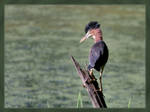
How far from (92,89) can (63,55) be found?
4.18 m

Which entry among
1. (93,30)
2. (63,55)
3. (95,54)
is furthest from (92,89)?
(63,55)

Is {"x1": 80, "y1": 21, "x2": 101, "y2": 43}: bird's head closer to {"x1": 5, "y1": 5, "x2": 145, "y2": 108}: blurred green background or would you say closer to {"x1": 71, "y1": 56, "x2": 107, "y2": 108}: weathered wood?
{"x1": 71, "y1": 56, "x2": 107, "y2": 108}: weathered wood

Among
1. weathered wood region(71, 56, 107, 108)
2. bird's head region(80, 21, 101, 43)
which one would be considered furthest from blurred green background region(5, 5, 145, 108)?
weathered wood region(71, 56, 107, 108)

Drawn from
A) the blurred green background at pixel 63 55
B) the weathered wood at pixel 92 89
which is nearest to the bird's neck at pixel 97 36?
the weathered wood at pixel 92 89

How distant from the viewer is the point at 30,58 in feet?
22.1

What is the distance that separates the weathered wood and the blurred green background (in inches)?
104

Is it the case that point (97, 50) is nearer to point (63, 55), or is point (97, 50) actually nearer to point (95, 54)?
point (95, 54)

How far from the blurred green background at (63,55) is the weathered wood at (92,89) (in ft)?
8.68

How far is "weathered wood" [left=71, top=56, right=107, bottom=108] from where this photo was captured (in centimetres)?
255

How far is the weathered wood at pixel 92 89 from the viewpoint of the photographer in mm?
2551

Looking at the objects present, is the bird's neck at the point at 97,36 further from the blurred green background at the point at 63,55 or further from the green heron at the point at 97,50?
the blurred green background at the point at 63,55

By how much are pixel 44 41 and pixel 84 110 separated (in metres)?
4.59

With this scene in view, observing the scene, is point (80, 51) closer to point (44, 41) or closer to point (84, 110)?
point (44, 41)

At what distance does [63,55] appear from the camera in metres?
6.77
